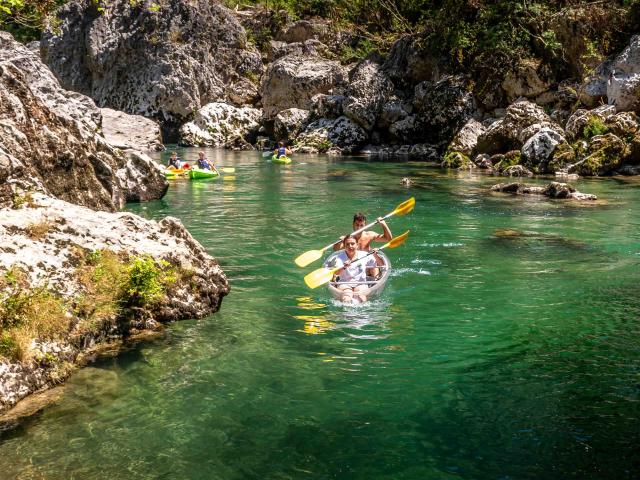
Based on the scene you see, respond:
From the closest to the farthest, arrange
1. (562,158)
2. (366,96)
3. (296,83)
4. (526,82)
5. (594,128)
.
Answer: (594,128), (562,158), (526,82), (366,96), (296,83)

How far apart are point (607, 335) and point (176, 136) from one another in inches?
1613

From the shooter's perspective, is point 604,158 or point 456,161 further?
point 456,161

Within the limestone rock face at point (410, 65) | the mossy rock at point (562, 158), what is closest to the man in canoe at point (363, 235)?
the mossy rock at point (562, 158)

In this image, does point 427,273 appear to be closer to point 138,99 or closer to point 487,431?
point 487,431

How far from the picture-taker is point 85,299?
22.3 ft

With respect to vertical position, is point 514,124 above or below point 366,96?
below

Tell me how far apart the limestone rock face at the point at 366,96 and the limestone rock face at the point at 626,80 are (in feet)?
41.3

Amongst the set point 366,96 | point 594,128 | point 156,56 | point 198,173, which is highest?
point 156,56

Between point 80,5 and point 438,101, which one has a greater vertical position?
point 80,5

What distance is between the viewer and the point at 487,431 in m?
5.44

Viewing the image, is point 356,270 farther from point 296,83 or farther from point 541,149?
point 296,83

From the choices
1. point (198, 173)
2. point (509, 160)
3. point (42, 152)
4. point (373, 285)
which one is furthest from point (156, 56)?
point (373, 285)

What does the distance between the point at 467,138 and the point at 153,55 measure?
2644 cm

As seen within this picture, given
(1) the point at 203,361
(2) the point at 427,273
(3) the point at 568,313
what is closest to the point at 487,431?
(1) the point at 203,361
